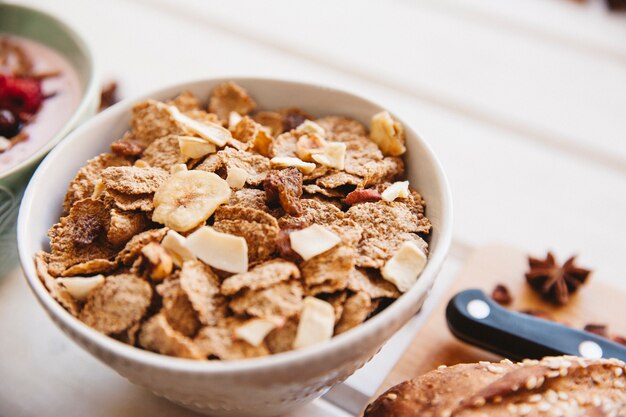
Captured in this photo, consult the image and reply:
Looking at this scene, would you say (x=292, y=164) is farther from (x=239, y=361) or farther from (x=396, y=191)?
(x=239, y=361)

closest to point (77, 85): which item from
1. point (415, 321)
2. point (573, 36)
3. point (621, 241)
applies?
point (415, 321)

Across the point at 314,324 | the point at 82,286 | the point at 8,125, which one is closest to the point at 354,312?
the point at 314,324

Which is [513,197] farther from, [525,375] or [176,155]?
[176,155]

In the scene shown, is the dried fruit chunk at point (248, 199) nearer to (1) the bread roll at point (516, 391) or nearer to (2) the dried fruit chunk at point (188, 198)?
(2) the dried fruit chunk at point (188, 198)

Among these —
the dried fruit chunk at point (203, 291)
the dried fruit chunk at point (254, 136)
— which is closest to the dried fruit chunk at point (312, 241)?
the dried fruit chunk at point (203, 291)

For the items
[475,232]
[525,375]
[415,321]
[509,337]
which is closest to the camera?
→ [525,375]

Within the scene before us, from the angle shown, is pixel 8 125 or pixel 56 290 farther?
pixel 8 125
